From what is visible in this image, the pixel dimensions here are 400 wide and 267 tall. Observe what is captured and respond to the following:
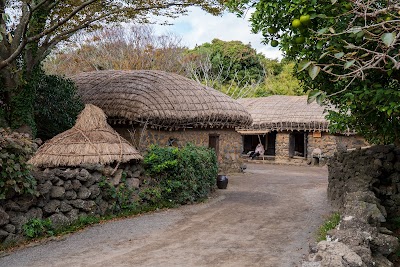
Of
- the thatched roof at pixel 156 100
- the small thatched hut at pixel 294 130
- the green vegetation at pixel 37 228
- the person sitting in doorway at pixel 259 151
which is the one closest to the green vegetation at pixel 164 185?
the green vegetation at pixel 37 228

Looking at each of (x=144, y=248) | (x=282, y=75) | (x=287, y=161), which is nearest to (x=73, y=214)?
(x=144, y=248)

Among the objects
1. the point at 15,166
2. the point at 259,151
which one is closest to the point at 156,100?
the point at 15,166

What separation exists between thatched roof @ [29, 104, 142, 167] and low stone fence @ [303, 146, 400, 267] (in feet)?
16.9

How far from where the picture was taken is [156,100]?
1373cm

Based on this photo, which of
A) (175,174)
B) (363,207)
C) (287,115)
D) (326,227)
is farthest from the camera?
(287,115)

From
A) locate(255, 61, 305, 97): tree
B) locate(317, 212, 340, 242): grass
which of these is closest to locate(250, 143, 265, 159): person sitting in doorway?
locate(255, 61, 305, 97): tree

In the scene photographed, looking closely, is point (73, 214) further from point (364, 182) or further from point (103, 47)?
point (103, 47)

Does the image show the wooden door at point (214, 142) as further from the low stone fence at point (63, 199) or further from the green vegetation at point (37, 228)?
the green vegetation at point (37, 228)

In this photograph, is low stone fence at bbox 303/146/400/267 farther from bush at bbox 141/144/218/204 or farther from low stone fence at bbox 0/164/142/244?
low stone fence at bbox 0/164/142/244

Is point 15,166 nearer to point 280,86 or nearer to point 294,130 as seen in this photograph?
point 294,130

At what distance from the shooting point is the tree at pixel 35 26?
9.70m

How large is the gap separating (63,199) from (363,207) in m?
5.52

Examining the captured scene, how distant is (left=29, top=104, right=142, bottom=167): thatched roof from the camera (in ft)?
29.6

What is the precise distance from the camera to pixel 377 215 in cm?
630
